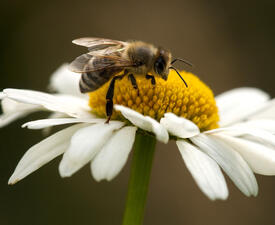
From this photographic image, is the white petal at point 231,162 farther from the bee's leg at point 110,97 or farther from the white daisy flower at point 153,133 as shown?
the bee's leg at point 110,97

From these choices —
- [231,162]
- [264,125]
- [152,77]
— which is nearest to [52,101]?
[152,77]

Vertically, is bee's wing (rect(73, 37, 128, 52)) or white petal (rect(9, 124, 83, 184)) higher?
bee's wing (rect(73, 37, 128, 52))

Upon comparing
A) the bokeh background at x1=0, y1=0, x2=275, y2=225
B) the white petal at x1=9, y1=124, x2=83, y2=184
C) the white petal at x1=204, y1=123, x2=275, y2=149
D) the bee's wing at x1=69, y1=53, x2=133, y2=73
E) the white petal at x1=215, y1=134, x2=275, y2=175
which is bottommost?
the bokeh background at x1=0, y1=0, x2=275, y2=225

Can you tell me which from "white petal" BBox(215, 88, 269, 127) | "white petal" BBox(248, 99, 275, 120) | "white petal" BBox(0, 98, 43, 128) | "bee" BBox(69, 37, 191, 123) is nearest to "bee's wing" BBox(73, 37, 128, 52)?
"bee" BBox(69, 37, 191, 123)

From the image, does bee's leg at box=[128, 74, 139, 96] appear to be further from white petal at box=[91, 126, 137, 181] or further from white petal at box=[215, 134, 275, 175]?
white petal at box=[215, 134, 275, 175]

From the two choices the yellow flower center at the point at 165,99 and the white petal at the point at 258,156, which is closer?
the white petal at the point at 258,156

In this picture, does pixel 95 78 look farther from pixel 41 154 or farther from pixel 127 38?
pixel 127 38

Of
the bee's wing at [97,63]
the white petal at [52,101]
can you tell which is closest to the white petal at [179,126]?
the bee's wing at [97,63]

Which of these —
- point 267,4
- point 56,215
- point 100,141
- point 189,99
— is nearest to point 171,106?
point 189,99
